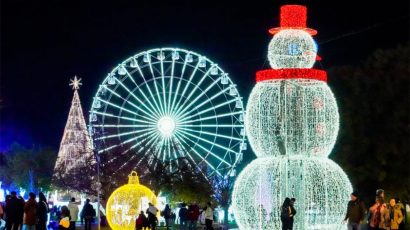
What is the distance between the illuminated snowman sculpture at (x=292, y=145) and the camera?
2250cm

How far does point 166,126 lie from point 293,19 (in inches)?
791

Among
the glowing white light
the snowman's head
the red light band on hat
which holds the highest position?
the glowing white light

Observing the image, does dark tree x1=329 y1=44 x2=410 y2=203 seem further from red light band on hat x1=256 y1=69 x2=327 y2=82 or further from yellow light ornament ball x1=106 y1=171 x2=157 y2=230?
yellow light ornament ball x1=106 y1=171 x2=157 y2=230

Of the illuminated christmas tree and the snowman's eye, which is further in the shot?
the illuminated christmas tree

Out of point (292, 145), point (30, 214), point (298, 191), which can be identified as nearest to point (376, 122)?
point (292, 145)

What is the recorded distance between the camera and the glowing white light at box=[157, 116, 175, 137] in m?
42.9

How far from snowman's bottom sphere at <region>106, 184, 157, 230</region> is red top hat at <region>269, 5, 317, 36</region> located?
8108mm

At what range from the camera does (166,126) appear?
141ft

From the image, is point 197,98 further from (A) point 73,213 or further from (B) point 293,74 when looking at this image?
(B) point 293,74

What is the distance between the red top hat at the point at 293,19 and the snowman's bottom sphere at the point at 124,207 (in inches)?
319

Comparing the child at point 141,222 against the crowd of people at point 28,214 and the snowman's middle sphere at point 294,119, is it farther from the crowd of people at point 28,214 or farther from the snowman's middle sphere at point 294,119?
the snowman's middle sphere at point 294,119

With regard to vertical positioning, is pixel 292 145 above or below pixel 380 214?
above

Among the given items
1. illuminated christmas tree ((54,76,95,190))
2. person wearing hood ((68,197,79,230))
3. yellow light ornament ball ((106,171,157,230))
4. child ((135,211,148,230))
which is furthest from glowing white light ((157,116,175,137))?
child ((135,211,148,230))

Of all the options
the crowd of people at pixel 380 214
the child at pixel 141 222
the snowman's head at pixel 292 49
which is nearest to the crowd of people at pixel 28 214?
the child at pixel 141 222
